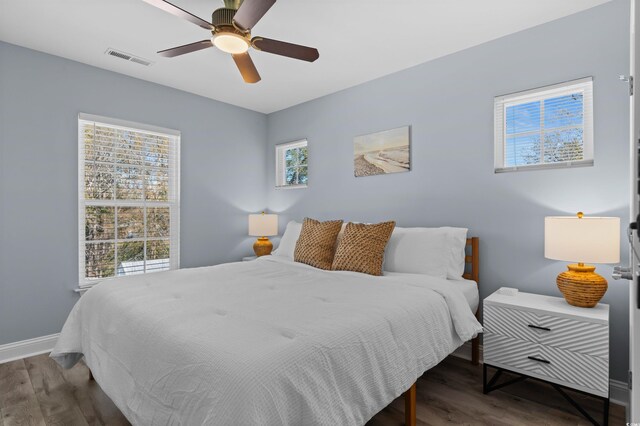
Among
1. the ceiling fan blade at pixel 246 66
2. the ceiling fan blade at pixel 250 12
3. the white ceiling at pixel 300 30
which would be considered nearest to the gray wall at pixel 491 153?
the white ceiling at pixel 300 30

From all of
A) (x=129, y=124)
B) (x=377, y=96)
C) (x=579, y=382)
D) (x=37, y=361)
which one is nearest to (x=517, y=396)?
(x=579, y=382)

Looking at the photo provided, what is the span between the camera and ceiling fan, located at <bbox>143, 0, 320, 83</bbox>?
1.84m

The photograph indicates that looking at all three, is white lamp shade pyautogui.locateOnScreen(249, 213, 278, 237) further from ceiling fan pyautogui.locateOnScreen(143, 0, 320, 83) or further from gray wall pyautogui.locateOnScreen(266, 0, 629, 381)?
ceiling fan pyautogui.locateOnScreen(143, 0, 320, 83)

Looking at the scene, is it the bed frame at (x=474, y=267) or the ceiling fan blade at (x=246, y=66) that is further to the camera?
the bed frame at (x=474, y=267)

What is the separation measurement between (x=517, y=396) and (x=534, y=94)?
224 cm

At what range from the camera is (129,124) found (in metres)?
3.58

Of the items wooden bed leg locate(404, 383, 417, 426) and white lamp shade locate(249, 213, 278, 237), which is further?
white lamp shade locate(249, 213, 278, 237)

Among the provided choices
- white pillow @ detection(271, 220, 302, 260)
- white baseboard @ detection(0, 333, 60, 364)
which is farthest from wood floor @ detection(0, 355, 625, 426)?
white pillow @ detection(271, 220, 302, 260)

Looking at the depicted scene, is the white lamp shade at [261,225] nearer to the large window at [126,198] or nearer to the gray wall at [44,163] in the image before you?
the large window at [126,198]

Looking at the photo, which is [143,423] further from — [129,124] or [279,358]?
[129,124]

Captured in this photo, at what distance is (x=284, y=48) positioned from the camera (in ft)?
Result: 7.45

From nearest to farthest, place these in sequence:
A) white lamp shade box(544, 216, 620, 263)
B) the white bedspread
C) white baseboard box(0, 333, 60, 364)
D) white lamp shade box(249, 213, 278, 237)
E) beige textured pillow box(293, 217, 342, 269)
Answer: the white bedspread, white lamp shade box(544, 216, 620, 263), white baseboard box(0, 333, 60, 364), beige textured pillow box(293, 217, 342, 269), white lamp shade box(249, 213, 278, 237)

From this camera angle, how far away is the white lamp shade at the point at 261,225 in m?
4.32

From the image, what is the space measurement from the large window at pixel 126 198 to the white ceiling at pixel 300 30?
0.68m
